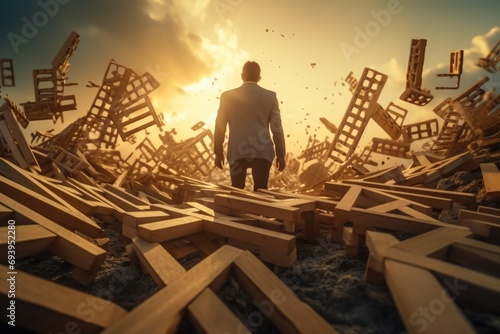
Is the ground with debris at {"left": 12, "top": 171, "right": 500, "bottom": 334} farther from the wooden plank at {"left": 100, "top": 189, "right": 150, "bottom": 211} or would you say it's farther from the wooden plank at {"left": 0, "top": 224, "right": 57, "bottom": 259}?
the wooden plank at {"left": 100, "top": 189, "right": 150, "bottom": 211}

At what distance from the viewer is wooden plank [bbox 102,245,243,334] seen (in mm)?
1254

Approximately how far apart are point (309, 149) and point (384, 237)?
1639 cm

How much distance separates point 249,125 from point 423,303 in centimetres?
407

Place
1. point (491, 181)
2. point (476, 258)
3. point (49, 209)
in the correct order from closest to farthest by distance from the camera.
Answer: point (476, 258), point (49, 209), point (491, 181)

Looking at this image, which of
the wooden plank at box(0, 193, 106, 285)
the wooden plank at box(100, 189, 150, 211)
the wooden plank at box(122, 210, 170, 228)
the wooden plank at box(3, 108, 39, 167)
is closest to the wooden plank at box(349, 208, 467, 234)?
the wooden plank at box(122, 210, 170, 228)

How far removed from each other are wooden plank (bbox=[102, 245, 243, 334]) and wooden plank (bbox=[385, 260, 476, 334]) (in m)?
1.02

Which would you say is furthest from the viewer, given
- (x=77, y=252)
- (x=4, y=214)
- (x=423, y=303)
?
(x=4, y=214)

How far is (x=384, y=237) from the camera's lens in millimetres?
1978

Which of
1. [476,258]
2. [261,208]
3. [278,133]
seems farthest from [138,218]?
[278,133]

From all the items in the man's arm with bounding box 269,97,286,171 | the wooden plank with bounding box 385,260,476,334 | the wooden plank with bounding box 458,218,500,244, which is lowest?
the wooden plank with bounding box 385,260,476,334

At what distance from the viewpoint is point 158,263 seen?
1961 millimetres

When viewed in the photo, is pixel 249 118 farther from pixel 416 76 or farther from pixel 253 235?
pixel 416 76

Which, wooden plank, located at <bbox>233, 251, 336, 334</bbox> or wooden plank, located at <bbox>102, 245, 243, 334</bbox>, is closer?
wooden plank, located at <bbox>102, 245, 243, 334</bbox>

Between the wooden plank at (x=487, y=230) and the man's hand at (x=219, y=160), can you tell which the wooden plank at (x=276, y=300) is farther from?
the man's hand at (x=219, y=160)
